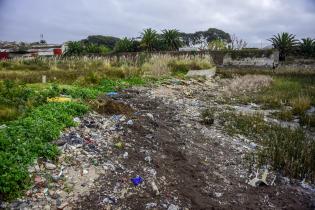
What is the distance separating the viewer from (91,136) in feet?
17.4

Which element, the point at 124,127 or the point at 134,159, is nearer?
the point at 134,159

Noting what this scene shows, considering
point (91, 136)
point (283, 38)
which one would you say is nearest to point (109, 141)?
point (91, 136)

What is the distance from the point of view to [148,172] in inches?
178

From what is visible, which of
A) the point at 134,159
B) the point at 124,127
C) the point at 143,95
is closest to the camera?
the point at 134,159

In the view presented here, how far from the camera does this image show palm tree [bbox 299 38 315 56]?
36469 mm

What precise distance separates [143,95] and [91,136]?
4575 mm

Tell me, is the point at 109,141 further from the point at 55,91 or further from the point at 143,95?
the point at 143,95

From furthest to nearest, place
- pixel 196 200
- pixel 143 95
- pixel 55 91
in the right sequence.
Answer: pixel 143 95, pixel 55 91, pixel 196 200

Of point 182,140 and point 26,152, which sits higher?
point 26,152

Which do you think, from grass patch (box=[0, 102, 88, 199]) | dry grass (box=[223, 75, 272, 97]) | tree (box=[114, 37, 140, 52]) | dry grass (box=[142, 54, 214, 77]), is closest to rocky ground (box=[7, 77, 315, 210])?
grass patch (box=[0, 102, 88, 199])

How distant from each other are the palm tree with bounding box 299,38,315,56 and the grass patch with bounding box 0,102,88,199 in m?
36.7

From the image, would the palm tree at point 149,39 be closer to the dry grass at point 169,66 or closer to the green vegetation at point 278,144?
the dry grass at point 169,66

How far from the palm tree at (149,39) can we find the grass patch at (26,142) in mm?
34998

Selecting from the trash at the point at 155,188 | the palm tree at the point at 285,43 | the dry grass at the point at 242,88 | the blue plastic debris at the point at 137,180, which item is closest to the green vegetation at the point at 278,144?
the trash at the point at 155,188
